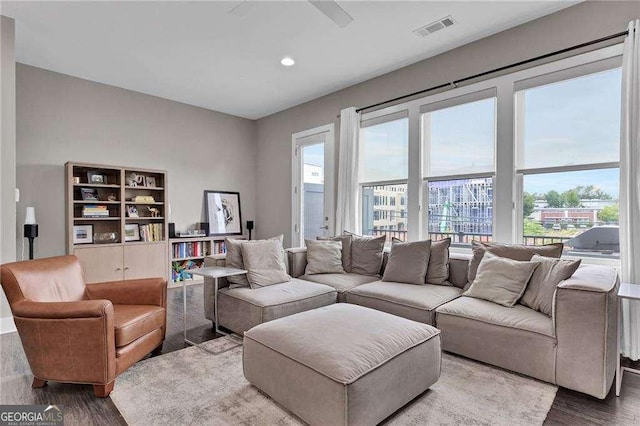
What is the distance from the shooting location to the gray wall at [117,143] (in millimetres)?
4008

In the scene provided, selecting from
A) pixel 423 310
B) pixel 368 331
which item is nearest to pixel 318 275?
pixel 423 310

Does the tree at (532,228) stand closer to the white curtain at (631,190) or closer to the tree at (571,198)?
the tree at (571,198)

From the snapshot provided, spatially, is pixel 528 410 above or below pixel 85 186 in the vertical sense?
below

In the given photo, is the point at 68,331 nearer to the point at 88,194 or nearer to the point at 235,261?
the point at 235,261

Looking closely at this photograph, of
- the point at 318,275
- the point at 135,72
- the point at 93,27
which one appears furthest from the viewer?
the point at 135,72

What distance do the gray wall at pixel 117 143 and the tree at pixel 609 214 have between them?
16.4ft

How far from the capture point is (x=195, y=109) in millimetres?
5504

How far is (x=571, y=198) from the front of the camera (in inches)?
118

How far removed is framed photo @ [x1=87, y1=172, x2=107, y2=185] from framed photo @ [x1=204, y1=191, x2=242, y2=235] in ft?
4.92

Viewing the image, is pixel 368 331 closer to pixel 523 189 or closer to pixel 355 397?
pixel 355 397

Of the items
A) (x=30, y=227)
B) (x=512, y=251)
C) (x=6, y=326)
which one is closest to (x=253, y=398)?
(x=512, y=251)

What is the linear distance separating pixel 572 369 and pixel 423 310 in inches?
37.8

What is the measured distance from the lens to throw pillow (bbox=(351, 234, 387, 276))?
12.3ft

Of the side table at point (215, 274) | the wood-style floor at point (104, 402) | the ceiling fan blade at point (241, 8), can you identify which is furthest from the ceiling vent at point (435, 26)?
the wood-style floor at point (104, 402)
